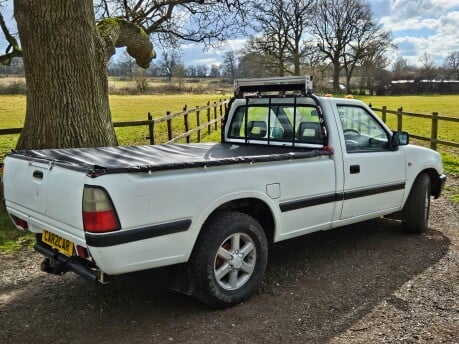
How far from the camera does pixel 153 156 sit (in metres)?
4.80

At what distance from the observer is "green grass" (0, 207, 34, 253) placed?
563 centimetres

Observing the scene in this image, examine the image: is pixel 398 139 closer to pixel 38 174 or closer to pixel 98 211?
pixel 98 211

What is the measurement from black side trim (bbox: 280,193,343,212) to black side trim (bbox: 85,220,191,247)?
113 centimetres

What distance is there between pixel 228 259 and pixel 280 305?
2.04ft

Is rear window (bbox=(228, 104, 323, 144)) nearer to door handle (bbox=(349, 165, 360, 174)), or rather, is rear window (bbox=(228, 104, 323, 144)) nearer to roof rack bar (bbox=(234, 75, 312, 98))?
roof rack bar (bbox=(234, 75, 312, 98))

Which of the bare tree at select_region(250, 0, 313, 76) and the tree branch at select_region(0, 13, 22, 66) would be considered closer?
the tree branch at select_region(0, 13, 22, 66)

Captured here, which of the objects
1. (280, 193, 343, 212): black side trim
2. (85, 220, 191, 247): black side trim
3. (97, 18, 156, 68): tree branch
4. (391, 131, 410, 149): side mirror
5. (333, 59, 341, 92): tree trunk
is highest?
(333, 59, 341, 92): tree trunk

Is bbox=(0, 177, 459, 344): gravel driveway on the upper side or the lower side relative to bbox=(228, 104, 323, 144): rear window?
lower

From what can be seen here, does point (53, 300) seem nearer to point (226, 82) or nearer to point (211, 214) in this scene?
point (211, 214)

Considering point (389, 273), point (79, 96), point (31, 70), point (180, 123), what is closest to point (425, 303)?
point (389, 273)

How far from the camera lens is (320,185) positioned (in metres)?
4.55

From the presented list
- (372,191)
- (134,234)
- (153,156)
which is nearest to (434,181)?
(372,191)

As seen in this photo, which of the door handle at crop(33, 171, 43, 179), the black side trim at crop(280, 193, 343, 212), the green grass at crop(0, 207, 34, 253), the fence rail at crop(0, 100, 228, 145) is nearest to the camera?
the door handle at crop(33, 171, 43, 179)

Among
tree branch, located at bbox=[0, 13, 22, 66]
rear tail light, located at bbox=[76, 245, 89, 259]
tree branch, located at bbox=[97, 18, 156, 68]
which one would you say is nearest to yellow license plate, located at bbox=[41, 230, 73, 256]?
rear tail light, located at bbox=[76, 245, 89, 259]
